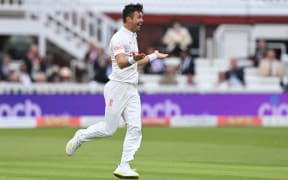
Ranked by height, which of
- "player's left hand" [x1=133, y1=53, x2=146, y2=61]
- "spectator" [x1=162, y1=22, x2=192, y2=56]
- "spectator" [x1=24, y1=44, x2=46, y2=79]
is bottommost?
"spectator" [x1=24, y1=44, x2=46, y2=79]

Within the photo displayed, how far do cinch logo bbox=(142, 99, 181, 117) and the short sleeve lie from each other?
11.9 metres

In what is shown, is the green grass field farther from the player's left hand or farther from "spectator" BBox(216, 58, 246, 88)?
"spectator" BBox(216, 58, 246, 88)

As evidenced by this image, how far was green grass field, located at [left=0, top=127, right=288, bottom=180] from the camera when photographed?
36.4ft

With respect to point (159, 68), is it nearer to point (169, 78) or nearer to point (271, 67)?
point (169, 78)

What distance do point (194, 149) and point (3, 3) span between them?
509 inches

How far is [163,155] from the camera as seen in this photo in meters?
14.3

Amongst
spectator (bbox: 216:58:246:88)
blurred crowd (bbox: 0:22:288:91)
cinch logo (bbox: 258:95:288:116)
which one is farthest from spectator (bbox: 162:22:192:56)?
cinch logo (bbox: 258:95:288:116)

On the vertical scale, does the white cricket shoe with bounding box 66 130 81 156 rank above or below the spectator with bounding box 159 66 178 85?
above

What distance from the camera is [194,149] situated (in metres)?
15.5

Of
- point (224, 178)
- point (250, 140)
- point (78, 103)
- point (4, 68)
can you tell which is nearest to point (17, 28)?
point (4, 68)

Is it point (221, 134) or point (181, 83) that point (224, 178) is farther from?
point (181, 83)

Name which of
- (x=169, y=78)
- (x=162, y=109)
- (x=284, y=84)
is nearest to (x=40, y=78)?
(x=162, y=109)

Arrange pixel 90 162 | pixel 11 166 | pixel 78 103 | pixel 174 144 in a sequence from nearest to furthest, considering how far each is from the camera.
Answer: pixel 11 166
pixel 90 162
pixel 174 144
pixel 78 103

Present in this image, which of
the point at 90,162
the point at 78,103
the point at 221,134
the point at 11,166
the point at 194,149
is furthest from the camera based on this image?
the point at 78,103
